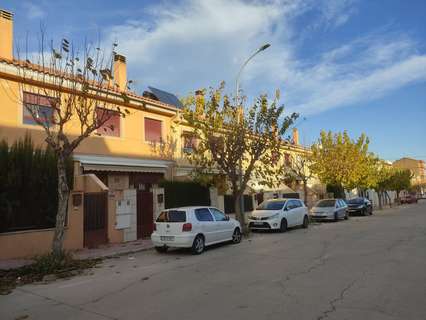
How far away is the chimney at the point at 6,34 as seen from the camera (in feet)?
46.1

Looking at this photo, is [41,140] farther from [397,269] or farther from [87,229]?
[397,269]

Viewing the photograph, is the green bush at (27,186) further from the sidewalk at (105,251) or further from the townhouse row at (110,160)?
the sidewalk at (105,251)

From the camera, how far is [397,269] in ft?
28.5

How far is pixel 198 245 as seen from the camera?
41.3ft

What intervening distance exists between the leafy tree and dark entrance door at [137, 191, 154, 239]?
1873 centimetres

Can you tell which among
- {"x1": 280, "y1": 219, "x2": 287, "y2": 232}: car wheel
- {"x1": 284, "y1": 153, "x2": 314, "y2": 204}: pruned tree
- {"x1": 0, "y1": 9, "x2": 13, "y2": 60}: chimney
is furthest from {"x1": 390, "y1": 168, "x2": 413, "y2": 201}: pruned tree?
{"x1": 0, "y1": 9, "x2": 13, "y2": 60}: chimney

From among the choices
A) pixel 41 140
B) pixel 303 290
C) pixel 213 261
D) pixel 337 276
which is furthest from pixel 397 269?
pixel 41 140

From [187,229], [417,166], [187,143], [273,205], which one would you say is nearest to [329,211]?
[273,205]

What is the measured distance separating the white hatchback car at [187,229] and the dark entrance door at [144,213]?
410 cm

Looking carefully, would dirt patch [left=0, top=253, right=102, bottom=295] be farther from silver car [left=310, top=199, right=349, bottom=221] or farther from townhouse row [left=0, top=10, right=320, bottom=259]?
silver car [left=310, top=199, right=349, bottom=221]

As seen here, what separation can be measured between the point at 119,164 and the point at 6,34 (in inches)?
265

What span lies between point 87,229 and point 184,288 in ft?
27.6

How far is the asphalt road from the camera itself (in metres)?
5.83

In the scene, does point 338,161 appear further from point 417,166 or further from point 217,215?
point 417,166
